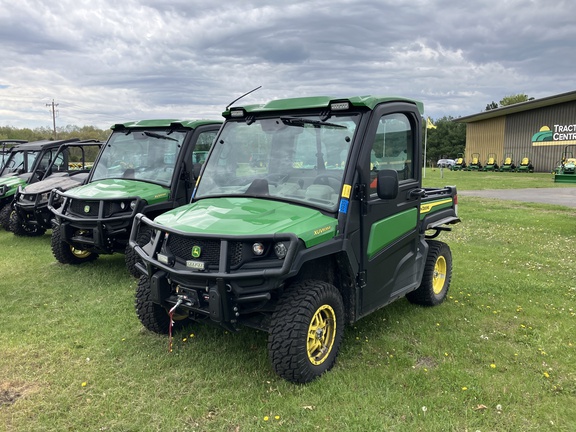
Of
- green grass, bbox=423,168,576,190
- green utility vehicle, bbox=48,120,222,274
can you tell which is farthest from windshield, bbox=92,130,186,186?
green grass, bbox=423,168,576,190

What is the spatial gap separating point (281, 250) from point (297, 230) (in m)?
0.20

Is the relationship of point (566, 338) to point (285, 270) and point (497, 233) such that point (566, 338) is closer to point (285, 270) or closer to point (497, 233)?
point (285, 270)

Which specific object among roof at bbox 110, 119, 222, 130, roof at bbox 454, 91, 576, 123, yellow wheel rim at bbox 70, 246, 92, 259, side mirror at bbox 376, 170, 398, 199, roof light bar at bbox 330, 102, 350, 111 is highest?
roof at bbox 454, 91, 576, 123

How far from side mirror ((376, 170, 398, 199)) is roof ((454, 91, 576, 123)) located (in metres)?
37.4

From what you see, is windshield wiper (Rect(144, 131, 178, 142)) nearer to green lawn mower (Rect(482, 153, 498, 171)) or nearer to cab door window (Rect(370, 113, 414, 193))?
cab door window (Rect(370, 113, 414, 193))

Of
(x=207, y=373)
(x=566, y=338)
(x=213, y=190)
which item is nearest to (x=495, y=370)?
(x=566, y=338)

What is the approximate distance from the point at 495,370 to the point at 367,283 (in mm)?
1285

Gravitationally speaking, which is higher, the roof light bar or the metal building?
the metal building

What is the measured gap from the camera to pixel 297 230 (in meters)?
3.47

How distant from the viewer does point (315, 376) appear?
3.68 metres

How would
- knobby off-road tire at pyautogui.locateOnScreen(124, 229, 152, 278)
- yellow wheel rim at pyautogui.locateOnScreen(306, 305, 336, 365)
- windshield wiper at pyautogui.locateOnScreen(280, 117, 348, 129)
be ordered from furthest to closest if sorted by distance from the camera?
knobby off-road tire at pyautogui.locateOnScreen(124, 229, 152, 278) → windshield wiper at pyautogui.locateOnScreen(280, 117, 348, 129) → yellow wheel rim at pyautogui.locateOnScreen(306, 305, 336, 365)

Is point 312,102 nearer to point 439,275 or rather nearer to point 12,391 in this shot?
point 439,275

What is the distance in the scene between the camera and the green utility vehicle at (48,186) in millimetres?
8742

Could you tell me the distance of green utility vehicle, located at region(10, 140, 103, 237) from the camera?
8.74 meters
